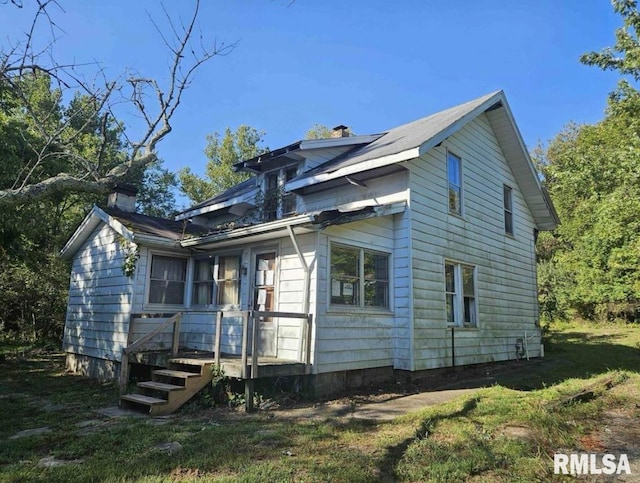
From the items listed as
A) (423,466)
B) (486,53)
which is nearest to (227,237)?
(423,466)

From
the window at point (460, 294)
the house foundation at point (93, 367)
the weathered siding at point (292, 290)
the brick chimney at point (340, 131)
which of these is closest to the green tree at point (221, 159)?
the brick chimney at point (340, 131)

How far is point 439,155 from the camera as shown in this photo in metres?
10.6

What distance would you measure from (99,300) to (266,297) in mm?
5098

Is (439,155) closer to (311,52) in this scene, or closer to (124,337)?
(311,52)

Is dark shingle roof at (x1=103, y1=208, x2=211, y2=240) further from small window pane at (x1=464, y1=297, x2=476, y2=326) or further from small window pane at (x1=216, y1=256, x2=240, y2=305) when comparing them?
small window pane at (x1=464, y1=297, x2=476, y2=326)

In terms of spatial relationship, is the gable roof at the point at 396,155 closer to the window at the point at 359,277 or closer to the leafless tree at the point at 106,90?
the window at the point at 359,277

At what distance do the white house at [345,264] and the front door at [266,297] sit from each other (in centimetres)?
3

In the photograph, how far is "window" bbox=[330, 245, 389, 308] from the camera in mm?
8391

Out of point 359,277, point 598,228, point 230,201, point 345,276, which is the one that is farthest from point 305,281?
point 598,228

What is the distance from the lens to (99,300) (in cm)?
1125

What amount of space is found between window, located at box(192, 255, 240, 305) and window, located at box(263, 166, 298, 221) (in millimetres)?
2629

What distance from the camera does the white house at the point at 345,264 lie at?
819 cm

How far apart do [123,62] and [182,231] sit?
469cm

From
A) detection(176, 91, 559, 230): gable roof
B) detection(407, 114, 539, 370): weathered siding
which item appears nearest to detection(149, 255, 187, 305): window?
detection(176, 91, 559, 230): gable roof
